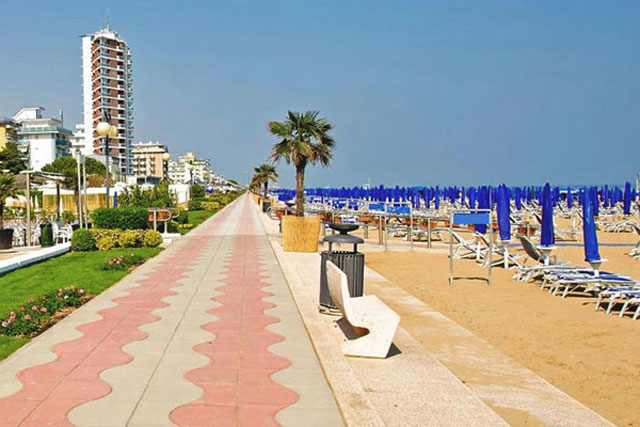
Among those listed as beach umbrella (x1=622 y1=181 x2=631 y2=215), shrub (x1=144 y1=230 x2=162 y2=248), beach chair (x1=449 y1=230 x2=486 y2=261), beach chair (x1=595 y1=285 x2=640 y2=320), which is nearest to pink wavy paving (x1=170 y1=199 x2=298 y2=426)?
beach chair (x1=595 y1=285 x2=640 y2=320)

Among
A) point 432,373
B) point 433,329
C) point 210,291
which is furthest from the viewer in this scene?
point 210,291

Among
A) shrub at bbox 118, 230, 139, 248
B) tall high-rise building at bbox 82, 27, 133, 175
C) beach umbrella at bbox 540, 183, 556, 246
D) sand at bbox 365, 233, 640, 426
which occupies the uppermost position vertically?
tall high-rise building at bbox 82, 27, 133, 175

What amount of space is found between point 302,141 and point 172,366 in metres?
14.5

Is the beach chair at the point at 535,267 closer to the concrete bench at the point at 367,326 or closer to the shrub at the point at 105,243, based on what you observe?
the concrete bench at the point at 367,326

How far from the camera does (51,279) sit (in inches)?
402

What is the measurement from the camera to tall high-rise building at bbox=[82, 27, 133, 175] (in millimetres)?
100250

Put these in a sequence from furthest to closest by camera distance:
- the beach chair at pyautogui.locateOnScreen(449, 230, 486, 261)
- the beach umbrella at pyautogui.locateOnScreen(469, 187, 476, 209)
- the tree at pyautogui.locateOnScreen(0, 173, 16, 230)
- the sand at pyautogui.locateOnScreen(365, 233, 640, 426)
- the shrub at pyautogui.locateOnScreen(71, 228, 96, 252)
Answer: the beach umbrella at pyautogui.locateOnScreen(469, 187, 476, 209), the tree at pyautogui.locateOnScreen(0, 173, 16, 230), the beach chair at pyautogui.locateOnScreen(449, 230, 486, 261), the shrub at pyautogui.locateOnScreen(71, 228, 96, 252), the sand at pyautogui.locateOnScreen(365, 233, 640, 426)

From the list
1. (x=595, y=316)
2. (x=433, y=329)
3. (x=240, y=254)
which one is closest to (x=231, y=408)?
(x=433, y=329)

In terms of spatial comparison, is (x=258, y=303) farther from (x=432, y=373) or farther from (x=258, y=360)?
(x=432, y=373)

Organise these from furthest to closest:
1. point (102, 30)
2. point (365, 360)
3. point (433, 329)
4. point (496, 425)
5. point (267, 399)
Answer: point (102, 30), point (433, 329), point (365, 360), point (267, 399), point (496, 425)

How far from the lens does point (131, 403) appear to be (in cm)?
416

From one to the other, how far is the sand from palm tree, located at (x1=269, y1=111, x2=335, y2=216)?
20.9 feet

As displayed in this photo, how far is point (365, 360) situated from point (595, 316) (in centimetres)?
453

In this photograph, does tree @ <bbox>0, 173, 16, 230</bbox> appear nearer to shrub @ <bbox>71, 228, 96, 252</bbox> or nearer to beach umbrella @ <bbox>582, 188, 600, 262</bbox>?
shrub @ <bbox>71, 228, 96, 252</bbox>
